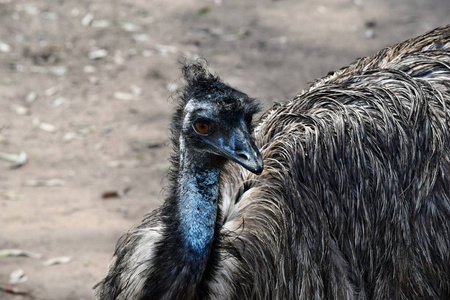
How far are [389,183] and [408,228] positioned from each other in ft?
0.69

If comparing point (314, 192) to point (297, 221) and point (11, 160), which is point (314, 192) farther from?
point (11, 160)

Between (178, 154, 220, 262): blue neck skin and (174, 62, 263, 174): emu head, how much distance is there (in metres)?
0.06

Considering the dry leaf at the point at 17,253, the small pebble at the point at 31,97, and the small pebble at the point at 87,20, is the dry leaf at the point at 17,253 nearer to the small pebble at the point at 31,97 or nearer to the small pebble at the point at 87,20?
the small pebble at the point at 31,97

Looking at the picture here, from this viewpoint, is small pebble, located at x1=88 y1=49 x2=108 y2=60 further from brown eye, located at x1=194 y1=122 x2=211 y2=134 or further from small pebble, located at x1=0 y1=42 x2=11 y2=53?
brown eye, located at x1=194 y1=122 x2=211 y2=134

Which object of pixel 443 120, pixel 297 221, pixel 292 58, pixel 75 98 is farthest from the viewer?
pixel 292 58

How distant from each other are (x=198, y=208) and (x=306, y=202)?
51cm

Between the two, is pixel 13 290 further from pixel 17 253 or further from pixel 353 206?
pixel 353 206

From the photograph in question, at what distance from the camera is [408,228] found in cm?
318

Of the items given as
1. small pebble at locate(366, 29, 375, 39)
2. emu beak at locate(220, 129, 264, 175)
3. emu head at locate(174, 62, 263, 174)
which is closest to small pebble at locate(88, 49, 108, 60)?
small pebble at locate(366, 29, 375, 39)

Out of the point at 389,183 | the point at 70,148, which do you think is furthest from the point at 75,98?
the point at 389,183

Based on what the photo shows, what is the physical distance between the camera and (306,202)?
3100 millimetres

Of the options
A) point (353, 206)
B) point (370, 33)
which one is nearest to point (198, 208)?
point (353, 206)

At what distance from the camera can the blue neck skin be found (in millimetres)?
2838

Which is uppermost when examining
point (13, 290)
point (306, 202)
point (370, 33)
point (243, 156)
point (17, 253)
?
point (370, 33)
